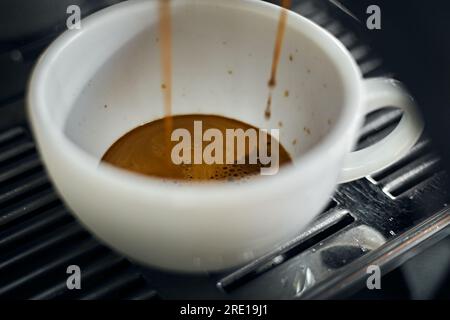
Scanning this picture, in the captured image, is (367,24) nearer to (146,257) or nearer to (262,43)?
(262,43)

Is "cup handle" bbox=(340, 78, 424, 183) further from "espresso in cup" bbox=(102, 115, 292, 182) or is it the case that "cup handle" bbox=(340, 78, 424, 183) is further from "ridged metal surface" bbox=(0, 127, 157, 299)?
"ridged metal surface" bbox=(0, 127, 157, 299)

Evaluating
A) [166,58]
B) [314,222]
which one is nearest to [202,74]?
[166,58]

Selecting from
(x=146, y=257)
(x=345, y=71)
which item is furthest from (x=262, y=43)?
(x=146, y=257)

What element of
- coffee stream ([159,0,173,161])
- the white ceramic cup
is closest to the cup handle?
the white ceramic cup

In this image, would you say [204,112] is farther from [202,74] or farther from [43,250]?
[43,250]

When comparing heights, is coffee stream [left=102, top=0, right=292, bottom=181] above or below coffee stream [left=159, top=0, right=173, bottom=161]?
below

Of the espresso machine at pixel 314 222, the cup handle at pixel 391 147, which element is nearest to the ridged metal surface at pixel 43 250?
the espresso machine at pixel 314 222
